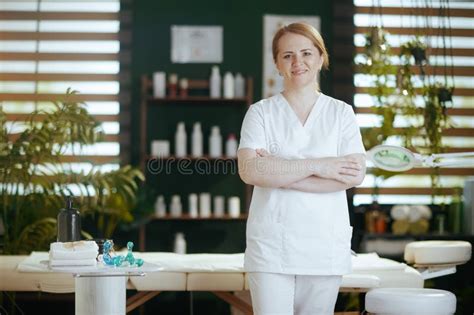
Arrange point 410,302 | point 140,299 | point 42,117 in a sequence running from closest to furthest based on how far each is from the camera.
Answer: point 410,302 < point 140,299 < point 42,117

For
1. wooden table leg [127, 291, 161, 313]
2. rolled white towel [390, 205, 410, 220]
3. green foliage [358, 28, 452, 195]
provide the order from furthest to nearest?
rolled white towel [390, 205, 410, 220] → green foliage [358, 28, 452, 195] → wooden table leg [127, 291, 161, 313]

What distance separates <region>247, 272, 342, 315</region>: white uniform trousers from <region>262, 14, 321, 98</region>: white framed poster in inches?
140

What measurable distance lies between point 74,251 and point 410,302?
4.41ft

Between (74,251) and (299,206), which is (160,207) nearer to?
(74,251)


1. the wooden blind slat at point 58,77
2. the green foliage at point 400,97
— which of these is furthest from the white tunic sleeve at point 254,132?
the wooden blind slat at point 58,77

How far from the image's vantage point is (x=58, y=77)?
6039 millimetres

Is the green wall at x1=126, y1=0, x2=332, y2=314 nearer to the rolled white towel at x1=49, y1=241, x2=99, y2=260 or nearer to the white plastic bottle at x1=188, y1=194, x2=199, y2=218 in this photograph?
the white plastic bottle at x1=188, y1=194, x2=199, y2=218

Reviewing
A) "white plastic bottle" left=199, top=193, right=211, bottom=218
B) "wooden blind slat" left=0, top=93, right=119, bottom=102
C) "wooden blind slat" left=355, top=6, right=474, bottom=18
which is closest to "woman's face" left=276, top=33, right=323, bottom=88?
"white plastic bottle" left=199, top=193, right=211, bottom=218

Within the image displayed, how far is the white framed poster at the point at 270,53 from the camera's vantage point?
605 centimetres

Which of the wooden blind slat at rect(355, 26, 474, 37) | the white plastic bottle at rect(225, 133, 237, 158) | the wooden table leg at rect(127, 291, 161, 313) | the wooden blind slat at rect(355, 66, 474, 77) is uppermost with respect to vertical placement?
the wooden blind slat at rect(355, 26, 474, 37)

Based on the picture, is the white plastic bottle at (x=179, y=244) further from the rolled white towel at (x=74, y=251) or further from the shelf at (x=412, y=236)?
the rolled white towel at (x=74, y=251)

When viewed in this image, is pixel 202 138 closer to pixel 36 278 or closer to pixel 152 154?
pixel 152 154

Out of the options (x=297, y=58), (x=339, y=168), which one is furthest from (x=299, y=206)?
(x=297, y=58)

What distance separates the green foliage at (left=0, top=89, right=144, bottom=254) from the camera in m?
5.11
